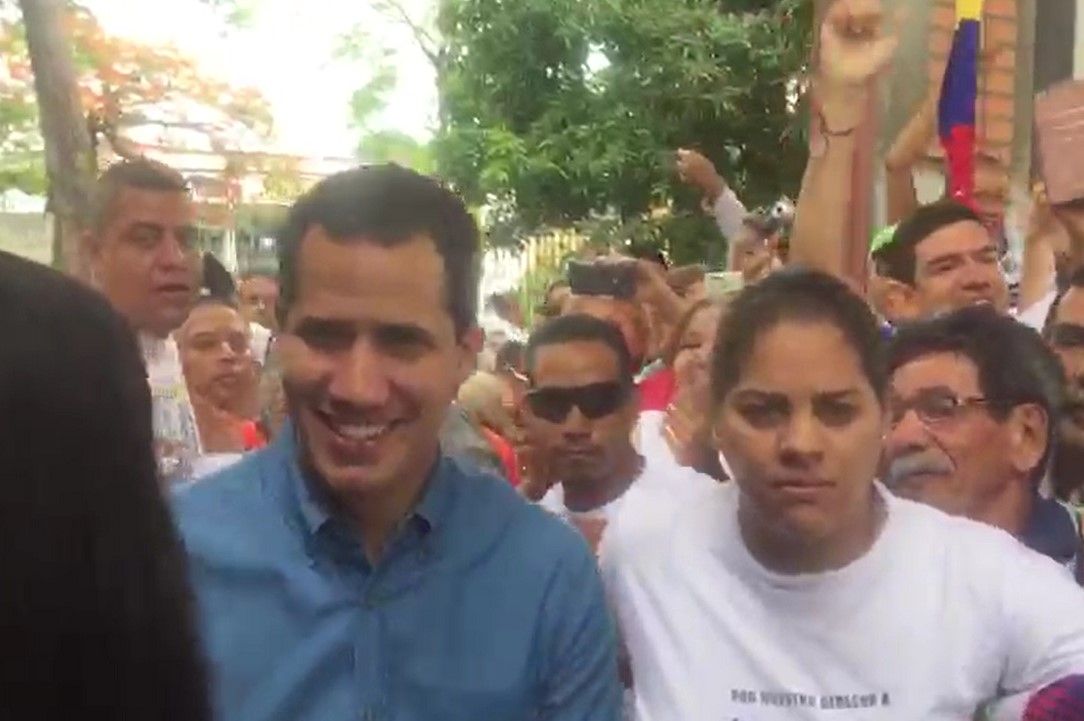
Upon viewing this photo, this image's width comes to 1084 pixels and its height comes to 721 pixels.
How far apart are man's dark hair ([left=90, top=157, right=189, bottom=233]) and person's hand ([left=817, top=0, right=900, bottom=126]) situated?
1543 millimetres

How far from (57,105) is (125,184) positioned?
7924mm

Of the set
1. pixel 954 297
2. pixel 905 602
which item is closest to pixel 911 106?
pixel 954 297

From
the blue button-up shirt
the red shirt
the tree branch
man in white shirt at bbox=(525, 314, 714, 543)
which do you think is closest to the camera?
the blue button-up shirt

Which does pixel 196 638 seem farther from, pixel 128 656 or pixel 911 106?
pixel 911 106

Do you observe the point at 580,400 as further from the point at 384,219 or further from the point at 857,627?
the point at 384,219

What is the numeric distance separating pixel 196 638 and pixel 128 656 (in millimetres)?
101

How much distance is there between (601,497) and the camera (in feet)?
12.1

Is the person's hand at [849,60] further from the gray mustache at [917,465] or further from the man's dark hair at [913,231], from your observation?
the gray mustache at [917,465]

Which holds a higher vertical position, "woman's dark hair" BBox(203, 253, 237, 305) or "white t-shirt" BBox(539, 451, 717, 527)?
"woman's dark hair" BBox(203, 253, 237, 305)

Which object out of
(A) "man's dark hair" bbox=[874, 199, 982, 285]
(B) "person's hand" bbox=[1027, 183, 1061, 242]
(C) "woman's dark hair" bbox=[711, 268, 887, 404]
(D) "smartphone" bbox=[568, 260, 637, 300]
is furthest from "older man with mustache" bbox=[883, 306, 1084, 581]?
(D) "smartphone" bbox=[568, 260, 637, 300]

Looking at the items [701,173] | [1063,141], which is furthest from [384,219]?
[701,173]

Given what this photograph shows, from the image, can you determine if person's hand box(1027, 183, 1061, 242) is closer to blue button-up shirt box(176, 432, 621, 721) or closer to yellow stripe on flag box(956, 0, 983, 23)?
yellow stripe on flag box(956, 0, 983, 23)

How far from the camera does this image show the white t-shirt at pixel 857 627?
7.96 feet

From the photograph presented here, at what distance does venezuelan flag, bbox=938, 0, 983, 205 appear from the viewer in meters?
4.97
